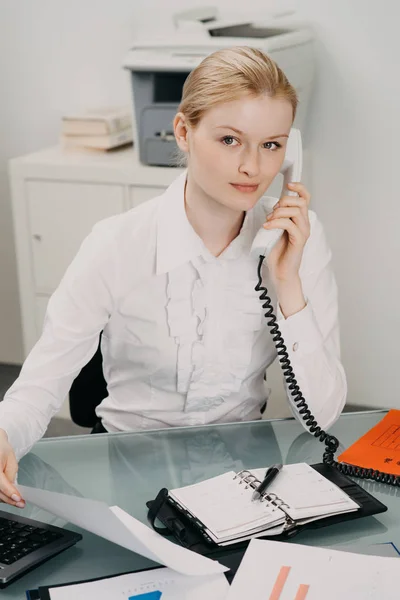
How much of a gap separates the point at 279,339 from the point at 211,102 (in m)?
0.44

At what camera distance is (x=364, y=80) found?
300 cm

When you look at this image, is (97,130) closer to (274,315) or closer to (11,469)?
(274,315)

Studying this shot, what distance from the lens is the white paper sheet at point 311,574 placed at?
1052 mm

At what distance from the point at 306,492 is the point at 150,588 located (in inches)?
11.9

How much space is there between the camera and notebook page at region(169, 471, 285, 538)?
3.90 ft

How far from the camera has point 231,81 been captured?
1.47m

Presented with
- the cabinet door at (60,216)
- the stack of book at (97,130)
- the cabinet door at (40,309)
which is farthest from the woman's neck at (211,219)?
the cabinet door at (40,309)

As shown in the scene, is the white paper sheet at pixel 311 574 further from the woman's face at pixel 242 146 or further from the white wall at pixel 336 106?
the white wall at pixel 336 106

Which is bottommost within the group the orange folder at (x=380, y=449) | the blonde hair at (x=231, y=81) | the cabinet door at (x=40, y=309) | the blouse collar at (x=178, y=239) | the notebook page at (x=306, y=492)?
the cabinet door at (x=40, y=309)

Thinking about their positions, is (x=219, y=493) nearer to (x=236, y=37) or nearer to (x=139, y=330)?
(x=139, y=330)

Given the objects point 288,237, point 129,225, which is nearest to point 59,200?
point 129,225

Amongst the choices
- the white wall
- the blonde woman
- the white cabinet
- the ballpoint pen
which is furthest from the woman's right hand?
the white wall

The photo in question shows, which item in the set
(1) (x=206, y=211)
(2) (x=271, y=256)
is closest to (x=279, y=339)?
(2) (x=271, y=256)

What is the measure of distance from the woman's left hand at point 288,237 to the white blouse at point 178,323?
7cm
